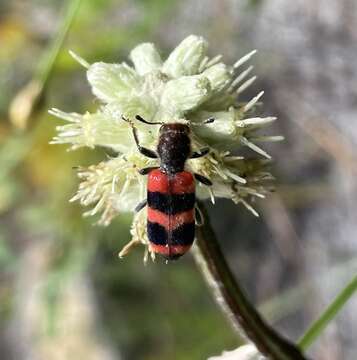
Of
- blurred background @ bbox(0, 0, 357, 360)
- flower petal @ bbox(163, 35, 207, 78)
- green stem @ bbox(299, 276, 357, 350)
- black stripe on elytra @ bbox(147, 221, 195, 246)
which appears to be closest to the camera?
black stripe on elytra @ bbox(147, 221, 195, 246)

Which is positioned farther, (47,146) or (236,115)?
(47,146)

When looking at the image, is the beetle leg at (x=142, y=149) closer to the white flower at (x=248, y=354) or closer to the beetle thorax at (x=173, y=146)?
the beetle thorax at (x=173, y=146)

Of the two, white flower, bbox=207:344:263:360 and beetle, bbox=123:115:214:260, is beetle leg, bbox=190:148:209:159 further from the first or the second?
white flower, bbox=207:344:263:360

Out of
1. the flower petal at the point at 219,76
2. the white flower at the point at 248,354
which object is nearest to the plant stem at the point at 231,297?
the white flower at the point at 248,354

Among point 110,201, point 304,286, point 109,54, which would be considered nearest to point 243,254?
point 304,286

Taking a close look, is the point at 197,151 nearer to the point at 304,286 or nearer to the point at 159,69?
the point at 159,69

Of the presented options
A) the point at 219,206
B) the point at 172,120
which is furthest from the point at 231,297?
the point at 219,206

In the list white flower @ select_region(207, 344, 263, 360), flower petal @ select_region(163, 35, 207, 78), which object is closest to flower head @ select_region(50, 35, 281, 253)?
flower petal @ select_region(163, 35, 207, 78)
